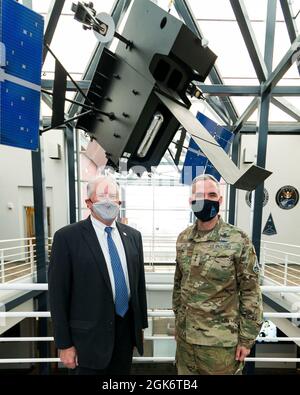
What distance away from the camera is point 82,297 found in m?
0.98

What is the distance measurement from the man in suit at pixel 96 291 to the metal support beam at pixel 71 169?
447cm

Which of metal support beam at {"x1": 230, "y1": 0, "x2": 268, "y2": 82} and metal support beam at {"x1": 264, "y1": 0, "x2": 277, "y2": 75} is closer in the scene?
metal support beam at {"x1": 230, "y1": 0, "x2": 268, "y2": 82}

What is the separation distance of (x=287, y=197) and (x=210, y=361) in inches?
216

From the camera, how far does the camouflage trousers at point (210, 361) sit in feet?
3.49

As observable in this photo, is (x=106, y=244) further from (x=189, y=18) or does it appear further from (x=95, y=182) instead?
(x=189, y=18)

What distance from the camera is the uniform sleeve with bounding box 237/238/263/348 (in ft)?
3.40

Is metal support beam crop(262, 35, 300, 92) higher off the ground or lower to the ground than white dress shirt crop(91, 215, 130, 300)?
higher

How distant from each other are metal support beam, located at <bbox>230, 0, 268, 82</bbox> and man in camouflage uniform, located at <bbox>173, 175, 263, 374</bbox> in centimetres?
283

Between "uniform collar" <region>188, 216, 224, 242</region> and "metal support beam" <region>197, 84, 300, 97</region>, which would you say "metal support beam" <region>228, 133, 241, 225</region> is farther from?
"uniform collar" <region>188, 216, 224, 242</region>

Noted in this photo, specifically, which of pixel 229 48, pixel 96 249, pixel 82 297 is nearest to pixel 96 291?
pixel 82 297

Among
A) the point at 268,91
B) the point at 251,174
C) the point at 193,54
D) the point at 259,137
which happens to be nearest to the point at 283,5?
the point at 268,91

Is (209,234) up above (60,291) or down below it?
above

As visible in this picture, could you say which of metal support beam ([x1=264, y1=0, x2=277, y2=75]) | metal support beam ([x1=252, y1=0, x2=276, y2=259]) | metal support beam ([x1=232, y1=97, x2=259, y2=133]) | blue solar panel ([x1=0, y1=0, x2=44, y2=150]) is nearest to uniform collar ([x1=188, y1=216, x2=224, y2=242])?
blue solar panel ([x1=0, y1=0, x2=44, y2=150])
